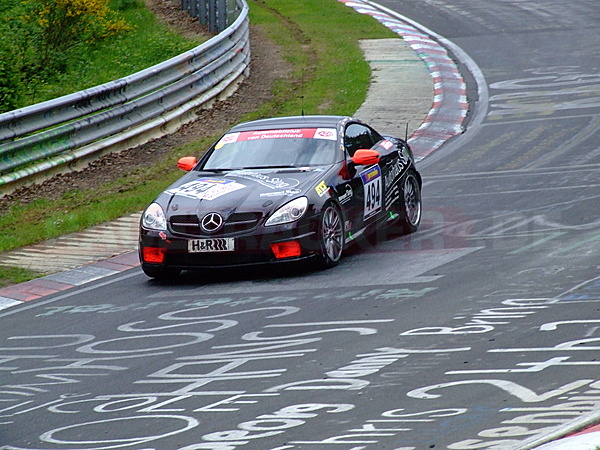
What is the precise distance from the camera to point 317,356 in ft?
24.0

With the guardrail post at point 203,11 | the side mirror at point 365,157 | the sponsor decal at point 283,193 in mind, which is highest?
the guardrail post at point 203,11

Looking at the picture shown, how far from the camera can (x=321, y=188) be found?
10203 mm

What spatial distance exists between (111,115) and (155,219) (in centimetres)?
623

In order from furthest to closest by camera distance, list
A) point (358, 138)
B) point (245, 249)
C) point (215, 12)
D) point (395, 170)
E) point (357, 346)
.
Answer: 1. point (215, 12)
2. point (395, 170)
3. point (358, 138)
4. point (245, 249)
5. point (357, 346)

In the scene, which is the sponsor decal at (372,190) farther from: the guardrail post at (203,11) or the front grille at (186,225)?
the guardrail post at (203,11)

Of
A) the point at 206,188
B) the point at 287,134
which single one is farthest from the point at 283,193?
the point at 287,134

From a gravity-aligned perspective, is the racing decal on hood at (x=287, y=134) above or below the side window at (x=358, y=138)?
above

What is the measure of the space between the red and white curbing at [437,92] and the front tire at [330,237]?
19.3ft

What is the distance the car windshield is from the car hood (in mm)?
225

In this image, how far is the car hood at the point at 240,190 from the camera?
9.91m

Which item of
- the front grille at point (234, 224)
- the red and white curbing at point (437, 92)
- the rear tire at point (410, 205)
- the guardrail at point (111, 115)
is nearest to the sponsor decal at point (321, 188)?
the front grille at point (234, 224)

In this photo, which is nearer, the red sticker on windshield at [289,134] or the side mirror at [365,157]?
the side mirror at [365,157]

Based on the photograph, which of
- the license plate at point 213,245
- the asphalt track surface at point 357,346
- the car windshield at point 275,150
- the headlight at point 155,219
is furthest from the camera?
the car windshield at point 275,150

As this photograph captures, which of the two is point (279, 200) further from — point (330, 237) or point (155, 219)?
point (155, 219)
